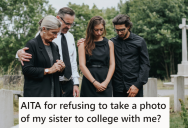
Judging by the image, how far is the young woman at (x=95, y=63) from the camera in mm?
3432

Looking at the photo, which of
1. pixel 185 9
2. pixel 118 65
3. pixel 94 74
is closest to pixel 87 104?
pixel 94 74

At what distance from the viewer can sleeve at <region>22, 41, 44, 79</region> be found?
276 cm

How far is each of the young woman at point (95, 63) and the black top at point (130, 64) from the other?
18 cm

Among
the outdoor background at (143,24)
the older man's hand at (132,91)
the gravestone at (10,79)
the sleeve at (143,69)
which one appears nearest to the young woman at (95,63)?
the older man's hand at (132,91)

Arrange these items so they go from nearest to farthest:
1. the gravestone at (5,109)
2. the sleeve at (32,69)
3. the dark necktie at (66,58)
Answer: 1. the sleeve at (32,69)
2. the dark necktie at (66,58)
3. the gravestone at (5,109)

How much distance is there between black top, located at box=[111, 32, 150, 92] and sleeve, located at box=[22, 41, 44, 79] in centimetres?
132

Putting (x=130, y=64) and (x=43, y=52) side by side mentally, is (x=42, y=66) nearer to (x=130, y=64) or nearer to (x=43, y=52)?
(x=43, y=52)

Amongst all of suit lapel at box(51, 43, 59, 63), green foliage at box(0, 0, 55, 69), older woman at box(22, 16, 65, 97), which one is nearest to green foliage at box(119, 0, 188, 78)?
green foliage at box(0, 0, 55, 69)

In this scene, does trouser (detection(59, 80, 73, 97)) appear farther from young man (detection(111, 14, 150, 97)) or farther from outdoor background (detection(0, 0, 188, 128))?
outdoor background (detection(0, 0, 188, 128))

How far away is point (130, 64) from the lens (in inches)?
144

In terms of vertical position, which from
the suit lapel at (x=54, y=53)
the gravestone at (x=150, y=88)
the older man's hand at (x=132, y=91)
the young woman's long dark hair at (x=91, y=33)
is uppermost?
the young woman's long dark hair at (x=91, y=33)

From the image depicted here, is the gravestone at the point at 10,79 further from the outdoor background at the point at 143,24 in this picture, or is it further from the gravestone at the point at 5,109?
the outdoor background at the point at 143,24

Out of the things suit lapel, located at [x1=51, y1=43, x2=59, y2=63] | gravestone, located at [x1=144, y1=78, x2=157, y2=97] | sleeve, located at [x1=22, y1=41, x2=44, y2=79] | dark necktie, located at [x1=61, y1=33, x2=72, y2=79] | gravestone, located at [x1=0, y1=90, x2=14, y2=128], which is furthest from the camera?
gravestone, located at [x1=144, y1=78, x2=157, y2=97]

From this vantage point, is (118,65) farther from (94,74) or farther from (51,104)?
(51,104)
